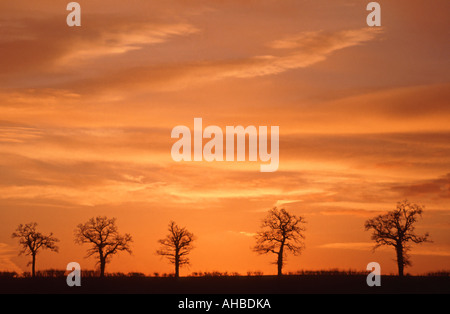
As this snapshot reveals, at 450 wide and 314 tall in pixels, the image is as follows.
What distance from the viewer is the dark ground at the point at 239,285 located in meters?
81.9

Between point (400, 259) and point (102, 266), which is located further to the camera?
point (102, 266)

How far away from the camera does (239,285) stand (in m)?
84.6

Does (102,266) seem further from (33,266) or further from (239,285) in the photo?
(239,285)

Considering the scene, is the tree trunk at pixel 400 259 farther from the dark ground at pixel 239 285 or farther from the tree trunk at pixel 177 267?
the tree trunk at pixel 177 267

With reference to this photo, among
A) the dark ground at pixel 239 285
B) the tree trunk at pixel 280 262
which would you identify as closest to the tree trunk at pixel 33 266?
the dark ground at pixel 239 285

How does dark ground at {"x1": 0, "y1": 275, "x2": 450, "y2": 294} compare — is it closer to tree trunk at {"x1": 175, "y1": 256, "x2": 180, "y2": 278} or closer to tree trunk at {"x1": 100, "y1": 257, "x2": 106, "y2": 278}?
tree trunk at {"x1": 100, "y1": 257, "x2": 106, "y2": 278}

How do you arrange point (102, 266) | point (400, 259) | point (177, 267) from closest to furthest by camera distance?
point (400, 259), point (102, 266), point (177, 267)

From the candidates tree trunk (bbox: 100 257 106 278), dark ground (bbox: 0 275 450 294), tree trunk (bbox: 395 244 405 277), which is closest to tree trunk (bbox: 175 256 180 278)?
dark ground (bbox: 0 275 450 294)

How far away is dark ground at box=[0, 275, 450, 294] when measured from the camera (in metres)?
81.9

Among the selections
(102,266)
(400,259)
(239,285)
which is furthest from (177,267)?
(400,259)
